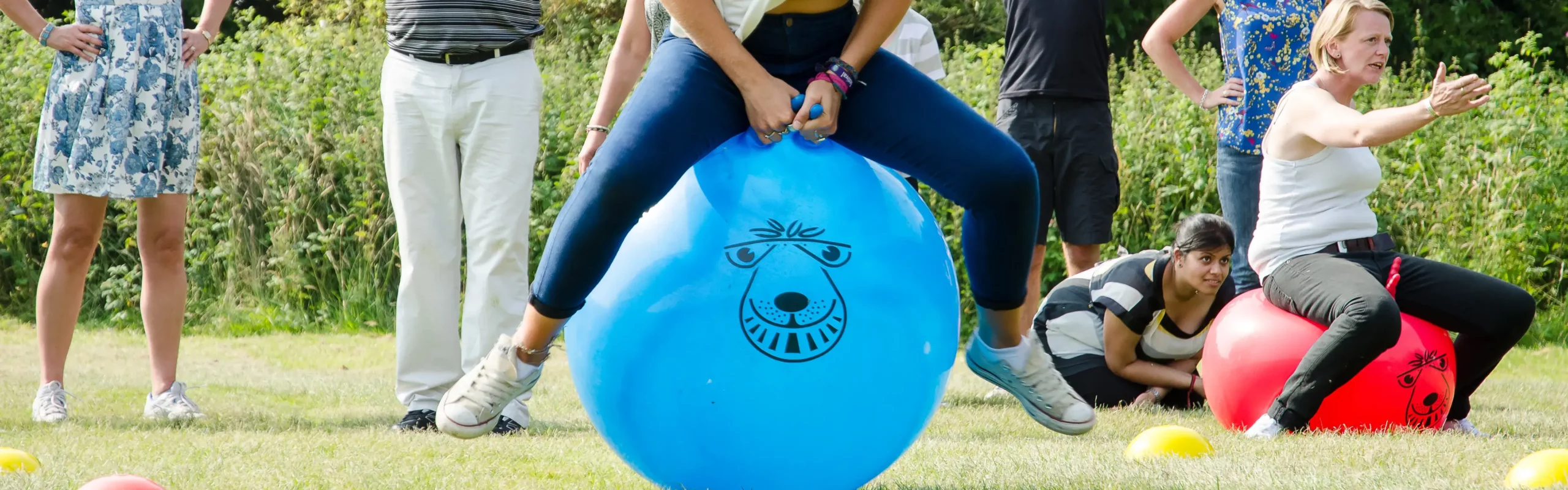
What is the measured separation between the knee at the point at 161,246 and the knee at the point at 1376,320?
4.31m

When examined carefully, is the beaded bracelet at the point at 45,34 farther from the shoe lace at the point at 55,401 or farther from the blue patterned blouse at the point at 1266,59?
the blue patterned blouse at the point at 1266,59

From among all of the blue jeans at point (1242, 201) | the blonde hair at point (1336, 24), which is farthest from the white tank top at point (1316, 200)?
the blue jeans at point (1242, 201)

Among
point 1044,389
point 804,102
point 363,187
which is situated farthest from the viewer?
point 363,187

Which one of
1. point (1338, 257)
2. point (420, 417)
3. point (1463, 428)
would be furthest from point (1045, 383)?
point (420, 417)

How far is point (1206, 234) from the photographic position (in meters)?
5.79

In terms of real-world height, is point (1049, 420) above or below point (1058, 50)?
below

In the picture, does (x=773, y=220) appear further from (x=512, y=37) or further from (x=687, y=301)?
(x=512, y=37)

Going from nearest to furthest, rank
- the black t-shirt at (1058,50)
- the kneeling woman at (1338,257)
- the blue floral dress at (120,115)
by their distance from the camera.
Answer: the kneeling woman at (1338,257) → the blue floral dress at (120,115) → the black t-shirt at (1058,50)

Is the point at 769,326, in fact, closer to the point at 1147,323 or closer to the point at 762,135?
the point at 762,135

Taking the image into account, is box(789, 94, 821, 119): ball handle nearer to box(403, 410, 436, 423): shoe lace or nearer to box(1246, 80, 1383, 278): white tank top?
box(1246, 80, 1383, 278): white tank top

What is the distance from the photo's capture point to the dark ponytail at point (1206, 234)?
578 cm

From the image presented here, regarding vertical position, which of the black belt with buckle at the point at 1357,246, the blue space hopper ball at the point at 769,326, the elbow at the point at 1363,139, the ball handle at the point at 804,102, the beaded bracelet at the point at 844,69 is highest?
the beaded bracelet at the point at 844,69

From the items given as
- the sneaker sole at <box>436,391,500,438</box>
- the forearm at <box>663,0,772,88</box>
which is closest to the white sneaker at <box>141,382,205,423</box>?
the sneaker sole at <box>436,391,500,438</box>

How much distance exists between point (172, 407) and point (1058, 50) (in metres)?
4.08
